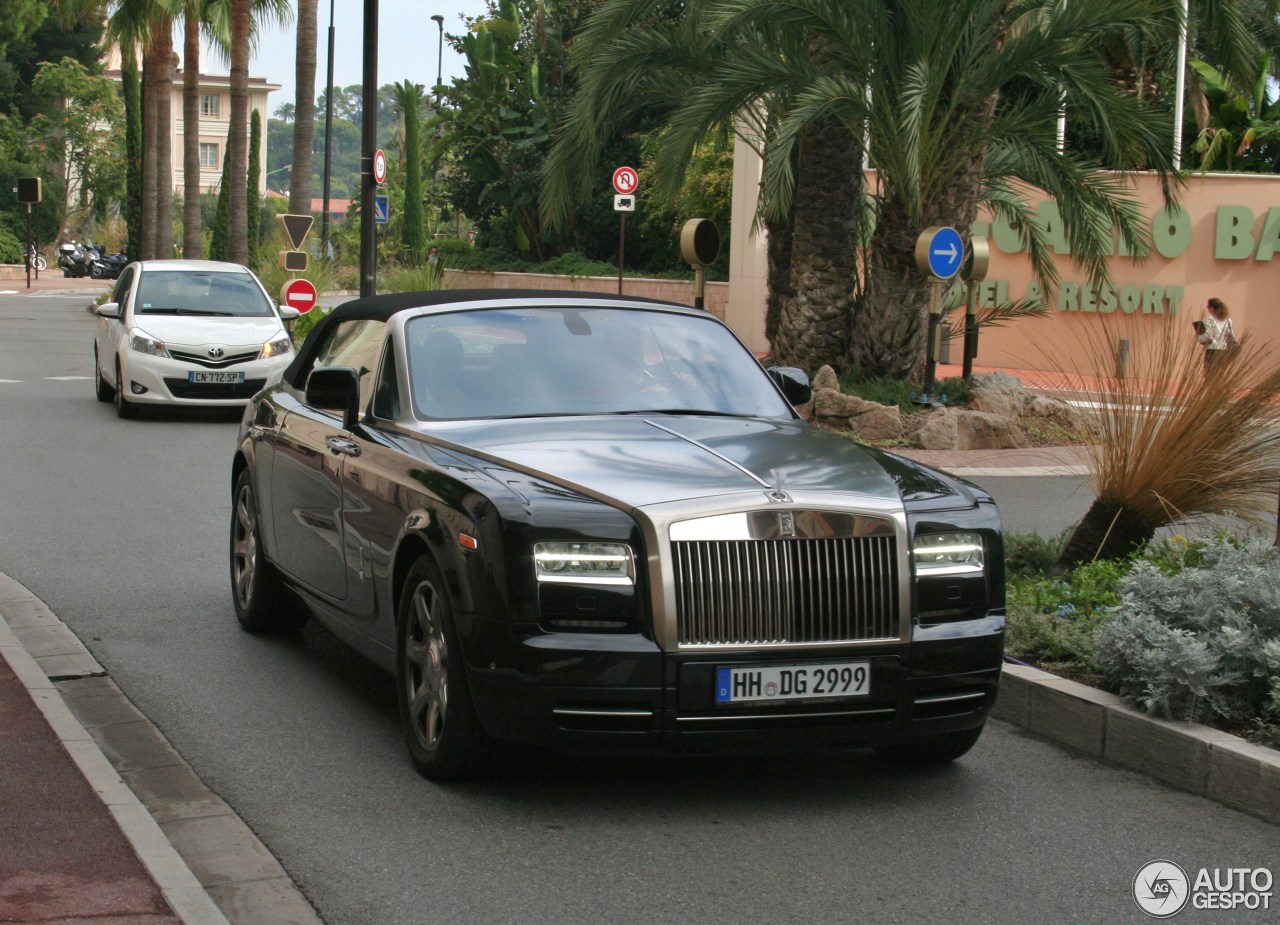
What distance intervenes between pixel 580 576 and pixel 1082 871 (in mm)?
1688

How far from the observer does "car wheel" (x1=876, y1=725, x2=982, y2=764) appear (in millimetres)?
5793

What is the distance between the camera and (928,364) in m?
19.2

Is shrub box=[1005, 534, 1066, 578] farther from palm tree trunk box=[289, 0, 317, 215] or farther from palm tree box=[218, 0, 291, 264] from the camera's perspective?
palm tree box=[218, 0, 291, 264]

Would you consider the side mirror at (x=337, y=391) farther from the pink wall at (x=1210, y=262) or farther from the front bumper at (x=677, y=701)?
the pink wall at (x=1210, y=262)

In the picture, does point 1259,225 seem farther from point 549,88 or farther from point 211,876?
point 211,876

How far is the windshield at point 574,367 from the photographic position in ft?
21.1

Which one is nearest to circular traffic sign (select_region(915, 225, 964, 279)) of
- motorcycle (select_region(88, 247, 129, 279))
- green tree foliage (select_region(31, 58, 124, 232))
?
motorcycle (select_region(88, 247, 129, 279))

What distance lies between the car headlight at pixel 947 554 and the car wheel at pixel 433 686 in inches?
58.3

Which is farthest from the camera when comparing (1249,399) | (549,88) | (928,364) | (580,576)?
(549,88)

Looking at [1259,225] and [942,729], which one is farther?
[1259,225]

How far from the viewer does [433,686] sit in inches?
221

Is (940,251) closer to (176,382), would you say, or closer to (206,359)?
(206,359)

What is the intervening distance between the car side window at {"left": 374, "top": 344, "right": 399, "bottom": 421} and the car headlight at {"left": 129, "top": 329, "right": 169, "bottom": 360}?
12.1 meters

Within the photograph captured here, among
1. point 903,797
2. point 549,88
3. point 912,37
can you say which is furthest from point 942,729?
point 549,88
